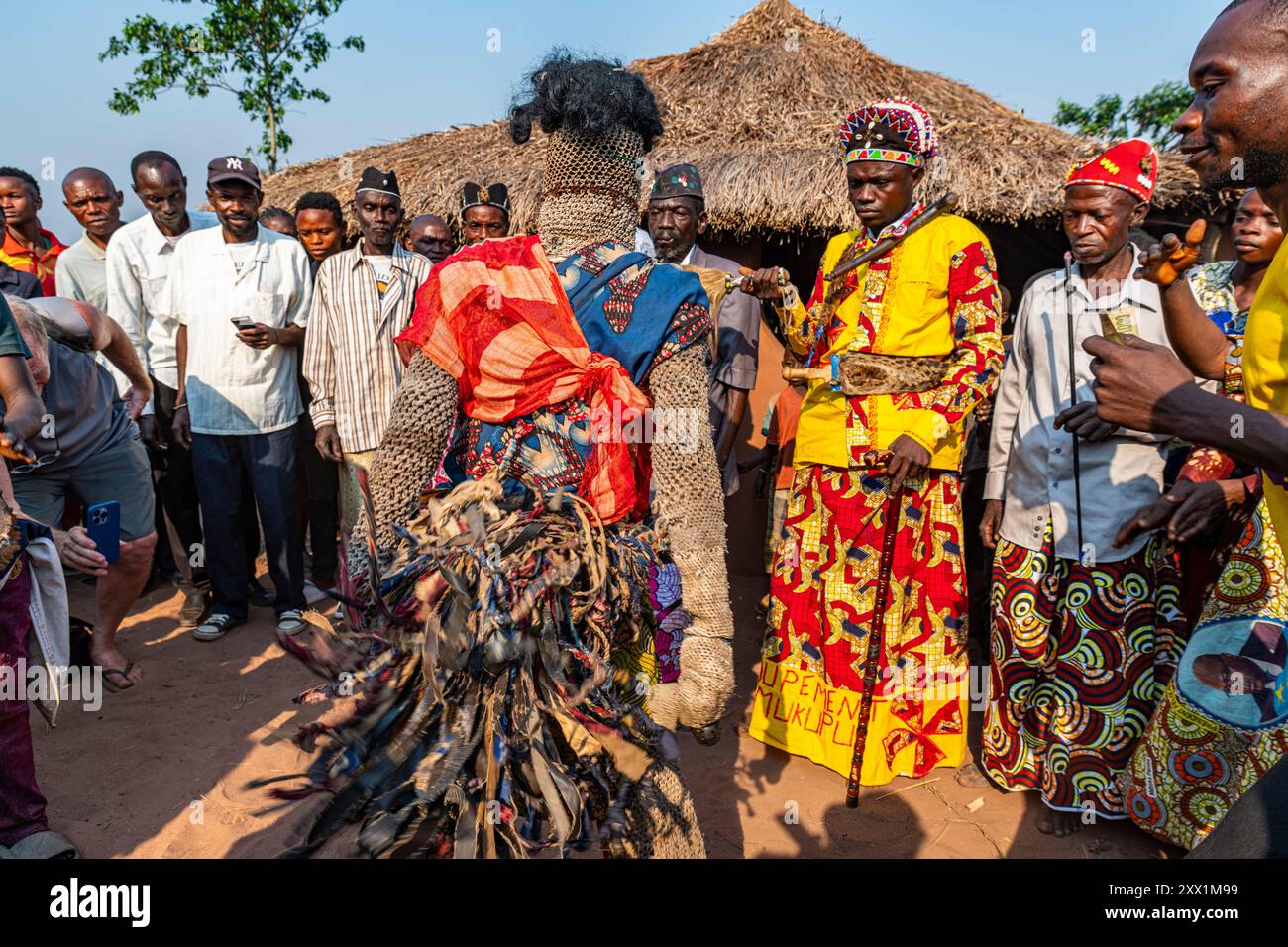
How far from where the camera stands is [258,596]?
5523 millimetres

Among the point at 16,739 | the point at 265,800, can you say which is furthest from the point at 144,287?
the point at 265,800

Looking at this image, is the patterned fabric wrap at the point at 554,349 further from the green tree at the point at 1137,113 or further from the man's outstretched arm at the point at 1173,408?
the green tree at the point at 1137,113

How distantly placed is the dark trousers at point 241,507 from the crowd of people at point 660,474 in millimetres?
27

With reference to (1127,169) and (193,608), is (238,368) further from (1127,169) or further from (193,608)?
(1127,169)

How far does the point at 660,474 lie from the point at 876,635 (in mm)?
1853

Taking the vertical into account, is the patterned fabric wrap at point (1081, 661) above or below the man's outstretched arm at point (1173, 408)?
below

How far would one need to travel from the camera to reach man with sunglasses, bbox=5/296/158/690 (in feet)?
12.2

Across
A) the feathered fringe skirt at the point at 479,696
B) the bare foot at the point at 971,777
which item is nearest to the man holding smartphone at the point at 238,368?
the feathered fringe skirt at the point at 479,696

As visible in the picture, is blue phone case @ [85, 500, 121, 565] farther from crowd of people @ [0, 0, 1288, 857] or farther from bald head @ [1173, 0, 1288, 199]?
bald head @ [1173, 0, 1288, 199]

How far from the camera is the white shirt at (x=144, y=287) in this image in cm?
505

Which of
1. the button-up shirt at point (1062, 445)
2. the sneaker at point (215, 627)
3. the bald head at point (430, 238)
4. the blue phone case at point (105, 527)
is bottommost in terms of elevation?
the sneaker at point (215, 627)

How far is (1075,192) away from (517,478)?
8.10ft

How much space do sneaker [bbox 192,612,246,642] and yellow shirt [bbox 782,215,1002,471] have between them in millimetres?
3796
